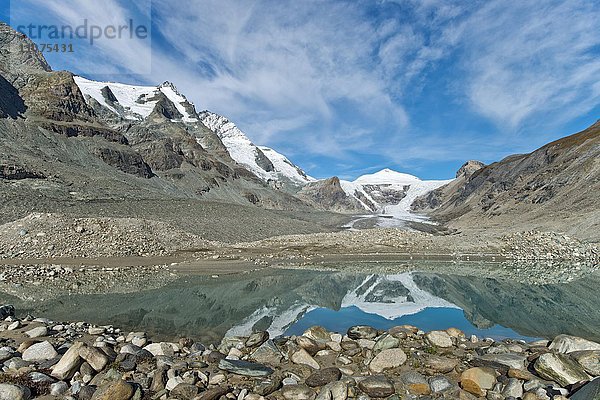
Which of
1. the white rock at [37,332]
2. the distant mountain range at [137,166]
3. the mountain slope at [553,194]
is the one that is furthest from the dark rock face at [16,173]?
the mountain slope at [553,194]

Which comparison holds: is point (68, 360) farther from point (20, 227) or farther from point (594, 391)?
point (20, 227)

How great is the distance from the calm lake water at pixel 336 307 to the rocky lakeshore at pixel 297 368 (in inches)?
110

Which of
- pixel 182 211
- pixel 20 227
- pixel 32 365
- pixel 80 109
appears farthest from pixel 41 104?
pixel 32 365

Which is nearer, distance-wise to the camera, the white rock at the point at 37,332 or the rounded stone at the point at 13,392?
the rounded stone at the point at 13,392

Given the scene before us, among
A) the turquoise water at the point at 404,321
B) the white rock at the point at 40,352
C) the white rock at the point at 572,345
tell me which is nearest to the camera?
the white rock at the point at 40,352

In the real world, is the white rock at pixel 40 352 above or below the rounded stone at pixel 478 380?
above

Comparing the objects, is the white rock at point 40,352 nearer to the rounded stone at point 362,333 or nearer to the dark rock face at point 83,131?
the rounded stone at point 362,333

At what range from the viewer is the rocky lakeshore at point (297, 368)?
6863mm

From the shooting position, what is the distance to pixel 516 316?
1498 centimetres

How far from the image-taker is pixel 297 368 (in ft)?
27.4

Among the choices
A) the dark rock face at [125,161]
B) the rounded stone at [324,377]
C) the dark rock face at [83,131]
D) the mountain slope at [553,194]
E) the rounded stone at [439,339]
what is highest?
the dark rock face at [83,131]

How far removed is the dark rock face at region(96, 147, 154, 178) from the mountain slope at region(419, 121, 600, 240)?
90.1 m

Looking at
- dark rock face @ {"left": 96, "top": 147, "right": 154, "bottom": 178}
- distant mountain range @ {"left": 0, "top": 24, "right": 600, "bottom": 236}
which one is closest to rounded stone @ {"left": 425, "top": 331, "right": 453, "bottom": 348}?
distant mountain range @ {"left": 0, "top": 24, "right": 600, "bottom": 236}

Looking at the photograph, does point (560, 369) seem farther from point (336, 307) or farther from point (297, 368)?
point (336, 307)
